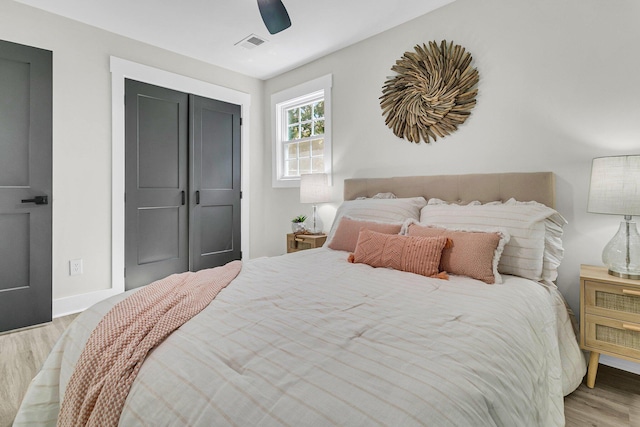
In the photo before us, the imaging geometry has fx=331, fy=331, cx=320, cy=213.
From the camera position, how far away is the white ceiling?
2682 mm

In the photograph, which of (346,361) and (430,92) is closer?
(346,361)

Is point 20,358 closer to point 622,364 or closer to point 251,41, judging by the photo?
point 251,41

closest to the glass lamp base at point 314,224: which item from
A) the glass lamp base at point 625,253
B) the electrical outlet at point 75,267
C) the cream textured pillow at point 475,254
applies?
the cream textured pillow at point 475,254

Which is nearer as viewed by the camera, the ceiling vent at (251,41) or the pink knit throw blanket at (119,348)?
the pink knit throw blanket at (119,348)

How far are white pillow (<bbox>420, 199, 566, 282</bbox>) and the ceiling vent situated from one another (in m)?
2.58

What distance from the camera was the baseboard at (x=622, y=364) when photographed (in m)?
1.97

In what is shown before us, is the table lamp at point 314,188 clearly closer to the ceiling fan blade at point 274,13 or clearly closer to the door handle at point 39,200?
the ceiling fan blade at point 274,13

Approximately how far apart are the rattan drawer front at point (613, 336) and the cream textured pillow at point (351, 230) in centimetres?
119

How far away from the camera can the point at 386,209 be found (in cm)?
262

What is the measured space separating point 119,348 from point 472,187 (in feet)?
Answer: 7.78

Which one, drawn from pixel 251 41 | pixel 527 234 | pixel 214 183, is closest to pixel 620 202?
pixel 527 234

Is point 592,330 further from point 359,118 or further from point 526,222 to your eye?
point 359,118

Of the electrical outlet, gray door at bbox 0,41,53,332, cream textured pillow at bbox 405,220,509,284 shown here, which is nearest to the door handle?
gray door at bbox 0,41,53,332

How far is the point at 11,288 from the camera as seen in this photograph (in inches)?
104
